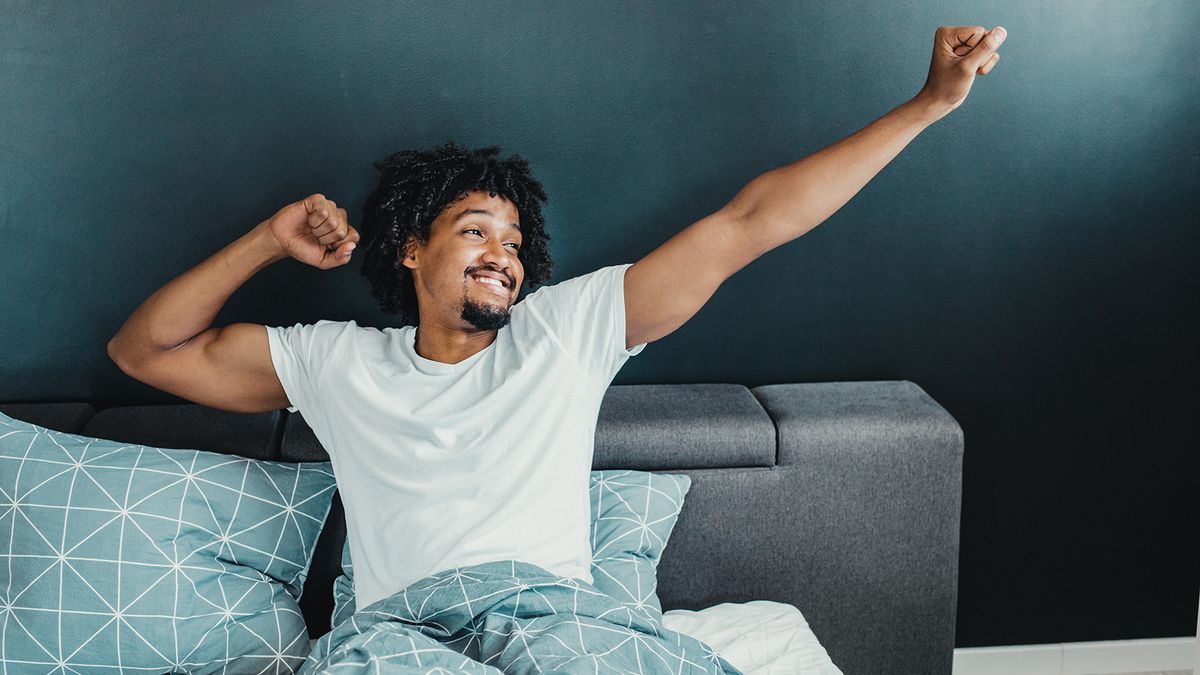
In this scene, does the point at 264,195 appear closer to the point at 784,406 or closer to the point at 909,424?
the point at 784,406

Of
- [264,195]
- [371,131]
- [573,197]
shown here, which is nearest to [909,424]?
[573,197]

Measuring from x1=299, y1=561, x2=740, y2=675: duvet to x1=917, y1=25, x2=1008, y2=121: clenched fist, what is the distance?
35.8 inches

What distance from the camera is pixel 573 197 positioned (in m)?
2.07

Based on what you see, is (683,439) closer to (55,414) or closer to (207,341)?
(207,341)

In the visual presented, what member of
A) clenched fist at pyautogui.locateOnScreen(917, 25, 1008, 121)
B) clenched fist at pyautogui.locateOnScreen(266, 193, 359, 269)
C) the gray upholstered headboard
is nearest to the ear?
clenched fist at pyautogui.locateOnScreen(266, 193, 359, 269)

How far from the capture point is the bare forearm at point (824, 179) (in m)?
1.55

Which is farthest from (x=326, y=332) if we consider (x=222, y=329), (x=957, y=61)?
(x=957, y=61)

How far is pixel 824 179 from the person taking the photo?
157cm

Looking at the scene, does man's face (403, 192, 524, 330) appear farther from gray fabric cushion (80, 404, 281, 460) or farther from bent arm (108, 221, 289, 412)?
gray fabric cushion (80, 404, 281, 460)

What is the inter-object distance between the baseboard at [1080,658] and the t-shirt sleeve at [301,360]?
162cm

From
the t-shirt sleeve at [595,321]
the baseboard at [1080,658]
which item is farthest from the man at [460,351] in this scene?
the baseboard at [1080,658]

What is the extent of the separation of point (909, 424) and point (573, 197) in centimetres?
81

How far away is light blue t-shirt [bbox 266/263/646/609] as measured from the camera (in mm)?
1663

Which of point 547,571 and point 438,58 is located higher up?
point 438,58
